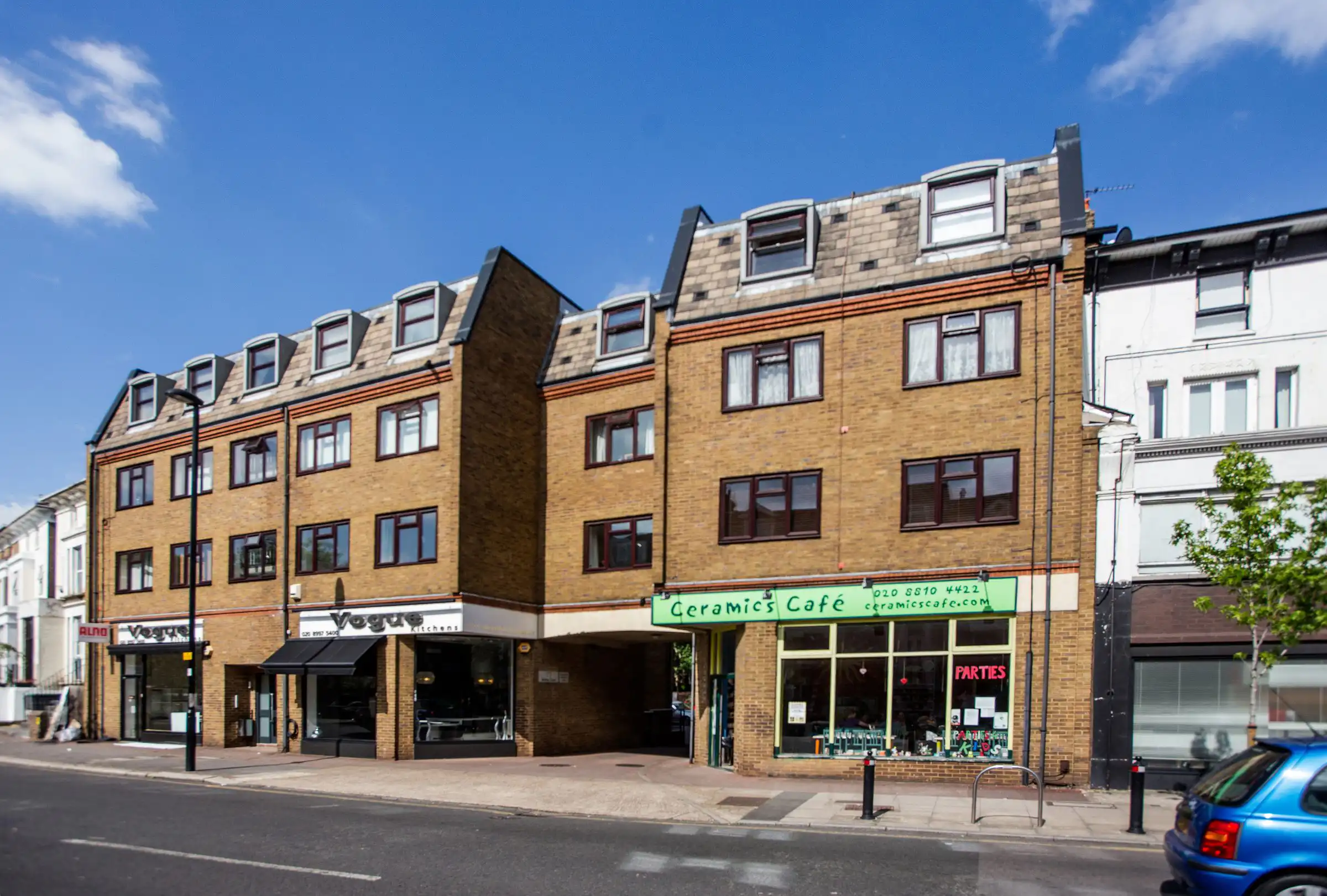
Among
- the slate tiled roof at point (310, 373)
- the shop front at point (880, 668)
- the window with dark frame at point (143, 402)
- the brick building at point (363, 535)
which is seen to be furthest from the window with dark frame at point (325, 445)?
the shop front at point (880, 668)

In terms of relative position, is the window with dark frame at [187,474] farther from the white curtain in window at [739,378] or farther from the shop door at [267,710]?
the white curtain in window at [739,378]

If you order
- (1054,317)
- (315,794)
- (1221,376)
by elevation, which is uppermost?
(1054,317)

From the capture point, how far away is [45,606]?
→ 35.0 meters

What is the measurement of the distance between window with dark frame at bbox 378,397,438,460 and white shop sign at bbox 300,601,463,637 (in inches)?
145

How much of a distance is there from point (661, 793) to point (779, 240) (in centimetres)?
1112

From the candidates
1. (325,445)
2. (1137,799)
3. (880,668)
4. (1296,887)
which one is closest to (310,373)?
(325,445)

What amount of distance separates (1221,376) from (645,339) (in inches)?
467

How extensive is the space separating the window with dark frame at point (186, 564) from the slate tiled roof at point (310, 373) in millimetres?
3489

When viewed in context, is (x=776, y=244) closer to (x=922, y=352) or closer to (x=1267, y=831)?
(x=922, y=352)

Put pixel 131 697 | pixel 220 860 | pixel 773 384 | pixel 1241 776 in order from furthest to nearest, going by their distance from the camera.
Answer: pixel 131 697
pixel 773 384
pixel 220 860
pixel 1241 776

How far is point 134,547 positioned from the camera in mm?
29219

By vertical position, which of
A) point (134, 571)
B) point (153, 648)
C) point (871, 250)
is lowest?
point (153, 648)

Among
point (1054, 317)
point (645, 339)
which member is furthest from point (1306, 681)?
point (645, 339)

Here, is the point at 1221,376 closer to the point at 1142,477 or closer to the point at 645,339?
the point at 1142,477
